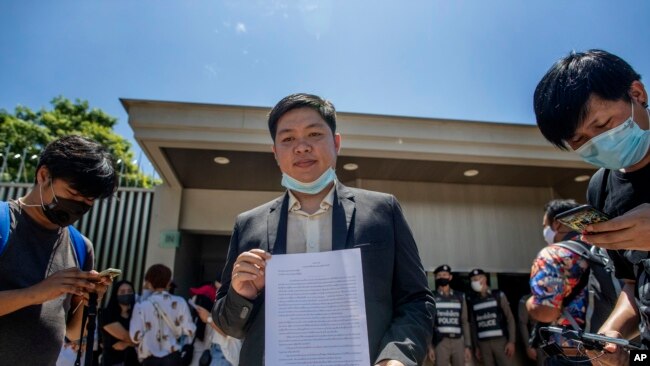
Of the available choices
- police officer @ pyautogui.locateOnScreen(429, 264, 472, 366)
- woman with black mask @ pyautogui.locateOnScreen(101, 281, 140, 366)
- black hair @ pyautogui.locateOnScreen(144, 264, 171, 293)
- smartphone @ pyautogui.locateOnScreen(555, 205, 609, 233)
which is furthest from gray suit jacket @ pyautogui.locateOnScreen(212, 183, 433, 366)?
police officer @ pyautogui.locateOnScreen(429, 264, 472, 366)

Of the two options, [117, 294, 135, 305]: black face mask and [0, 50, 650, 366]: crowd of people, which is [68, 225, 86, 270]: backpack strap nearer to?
[0, 50, 650, 366]: crowd of people

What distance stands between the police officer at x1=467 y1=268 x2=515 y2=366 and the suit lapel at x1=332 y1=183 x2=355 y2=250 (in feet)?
21.2

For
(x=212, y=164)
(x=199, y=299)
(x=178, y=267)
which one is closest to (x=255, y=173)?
(x=212, y=164)

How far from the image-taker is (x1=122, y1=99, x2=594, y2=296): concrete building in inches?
277

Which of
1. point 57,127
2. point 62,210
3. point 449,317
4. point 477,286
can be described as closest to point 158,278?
point 62,210

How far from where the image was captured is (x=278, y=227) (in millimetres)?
1573

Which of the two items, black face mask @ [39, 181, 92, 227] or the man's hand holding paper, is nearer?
the man's hand holding paper

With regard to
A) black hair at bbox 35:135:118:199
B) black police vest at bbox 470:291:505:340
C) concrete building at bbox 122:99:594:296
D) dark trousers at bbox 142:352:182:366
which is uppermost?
concrete building at bbox 122:99:594:296

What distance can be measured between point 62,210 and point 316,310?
159 cm

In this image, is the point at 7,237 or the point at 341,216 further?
the point at 7,237

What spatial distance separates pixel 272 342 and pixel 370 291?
0.36 metres

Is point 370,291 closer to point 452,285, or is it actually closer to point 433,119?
point 433,119

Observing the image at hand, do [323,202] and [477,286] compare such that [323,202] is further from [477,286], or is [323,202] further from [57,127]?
[57,127]

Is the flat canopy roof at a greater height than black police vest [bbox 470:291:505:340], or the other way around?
the flat canopy roof
